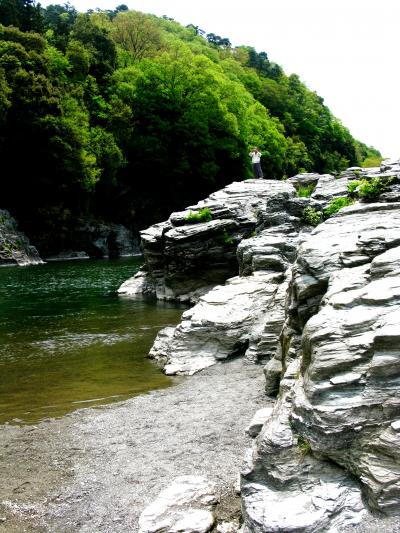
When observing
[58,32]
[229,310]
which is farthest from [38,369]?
[58,32]

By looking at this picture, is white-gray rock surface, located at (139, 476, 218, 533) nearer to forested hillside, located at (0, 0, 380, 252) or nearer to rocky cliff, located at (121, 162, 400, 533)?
rocky cliff, located at (121, 162, 400, 533)

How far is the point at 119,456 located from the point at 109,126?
6462 cm

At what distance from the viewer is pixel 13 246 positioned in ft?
171

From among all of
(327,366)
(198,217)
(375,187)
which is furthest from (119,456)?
(198,217)

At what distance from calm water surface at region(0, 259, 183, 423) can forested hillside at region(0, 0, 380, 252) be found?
2542 centimetres

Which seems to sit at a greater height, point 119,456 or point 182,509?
point 182,509

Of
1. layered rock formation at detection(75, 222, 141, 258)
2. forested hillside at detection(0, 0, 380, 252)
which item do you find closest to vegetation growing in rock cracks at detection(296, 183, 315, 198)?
forested hillside at detection(0, 0, 380, 252)

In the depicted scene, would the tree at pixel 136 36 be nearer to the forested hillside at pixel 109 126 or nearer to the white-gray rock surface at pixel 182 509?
the forested hillside at pixel 109 126

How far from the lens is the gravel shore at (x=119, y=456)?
7840 mm

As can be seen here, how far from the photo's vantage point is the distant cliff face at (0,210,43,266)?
50.7 meters

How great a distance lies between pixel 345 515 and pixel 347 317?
2.64 metres

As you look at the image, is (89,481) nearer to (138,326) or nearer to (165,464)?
(165,464)

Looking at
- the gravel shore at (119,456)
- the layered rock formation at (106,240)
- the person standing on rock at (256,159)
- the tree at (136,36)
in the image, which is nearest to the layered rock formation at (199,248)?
the person standing on rock at (256,159)

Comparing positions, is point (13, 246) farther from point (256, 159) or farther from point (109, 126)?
→ point (256, 159)
